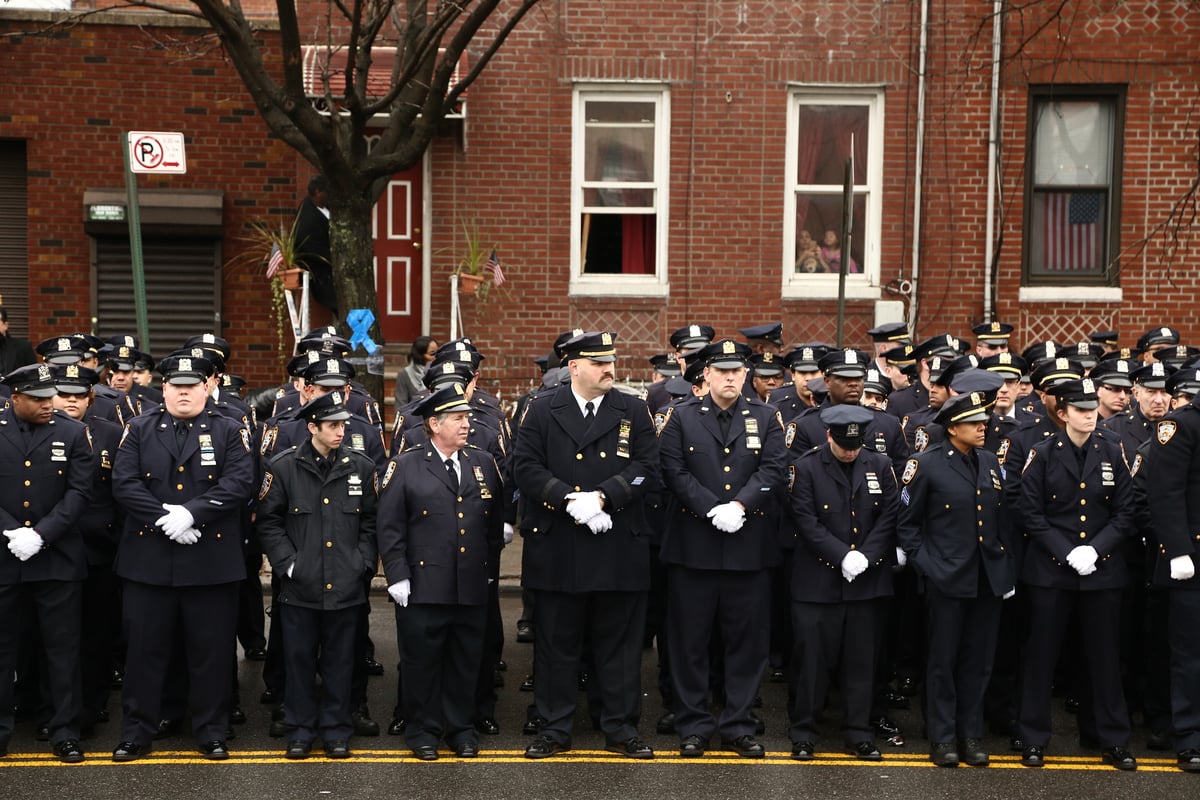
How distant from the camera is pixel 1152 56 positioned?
16.9 metres

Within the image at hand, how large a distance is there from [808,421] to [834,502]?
3.89 ft

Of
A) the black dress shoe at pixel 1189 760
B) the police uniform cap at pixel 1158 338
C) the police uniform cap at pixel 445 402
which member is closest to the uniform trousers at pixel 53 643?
the police uniform cap at pixel 445 402

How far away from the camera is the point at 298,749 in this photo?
356 inches

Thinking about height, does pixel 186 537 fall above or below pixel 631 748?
above

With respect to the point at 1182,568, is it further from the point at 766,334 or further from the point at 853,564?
the point at 766,334

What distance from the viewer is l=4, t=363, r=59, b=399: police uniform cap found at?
9125 mm

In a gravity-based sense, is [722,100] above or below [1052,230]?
above

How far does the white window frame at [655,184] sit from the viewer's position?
1705 centimetres

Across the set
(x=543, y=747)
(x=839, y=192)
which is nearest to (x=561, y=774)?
(x=543, y=747)

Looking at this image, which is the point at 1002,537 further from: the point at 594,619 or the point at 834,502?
the point at 594,619

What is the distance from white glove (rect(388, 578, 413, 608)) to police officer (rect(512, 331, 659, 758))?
2.43 ft

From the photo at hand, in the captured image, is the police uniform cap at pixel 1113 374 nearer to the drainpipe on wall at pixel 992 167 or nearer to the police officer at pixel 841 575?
the police officer at pixel 841 575

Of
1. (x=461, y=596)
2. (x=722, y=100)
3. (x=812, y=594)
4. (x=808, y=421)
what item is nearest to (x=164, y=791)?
(x=461, y=596)

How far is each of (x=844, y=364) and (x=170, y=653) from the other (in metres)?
4.64
